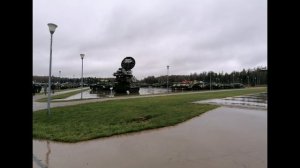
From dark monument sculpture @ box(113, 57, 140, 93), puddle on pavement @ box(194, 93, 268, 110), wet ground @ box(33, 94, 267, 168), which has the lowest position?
wet ground @ box(33, 94, 267, 168)

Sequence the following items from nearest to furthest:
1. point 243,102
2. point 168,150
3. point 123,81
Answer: point 168,150 < point 243,102 < point 123,81

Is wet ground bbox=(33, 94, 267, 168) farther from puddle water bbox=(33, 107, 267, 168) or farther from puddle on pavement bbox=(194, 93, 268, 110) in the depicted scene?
puddle on pavement bbox=(194, 93, 268, 110)

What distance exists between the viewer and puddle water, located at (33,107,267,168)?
15.6ft

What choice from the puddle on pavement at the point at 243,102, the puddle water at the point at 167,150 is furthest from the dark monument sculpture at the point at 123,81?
the puddle water at the point at 167,150

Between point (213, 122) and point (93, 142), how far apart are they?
4.78 meters

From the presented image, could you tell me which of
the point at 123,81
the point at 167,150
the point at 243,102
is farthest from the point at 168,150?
the point at 123,81

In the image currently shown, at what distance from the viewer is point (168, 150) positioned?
5.59 meters

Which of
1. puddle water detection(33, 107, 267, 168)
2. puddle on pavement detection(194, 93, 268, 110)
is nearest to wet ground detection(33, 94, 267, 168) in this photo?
puddle water detection(33, 107, 267, 168)

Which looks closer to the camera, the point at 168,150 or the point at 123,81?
the point at 168,150

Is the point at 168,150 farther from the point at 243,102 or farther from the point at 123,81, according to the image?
the point at 123,81

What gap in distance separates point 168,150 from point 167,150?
23mm
